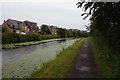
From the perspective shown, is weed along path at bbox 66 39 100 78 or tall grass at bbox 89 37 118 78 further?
weed along path at bbox 66 39 100 78

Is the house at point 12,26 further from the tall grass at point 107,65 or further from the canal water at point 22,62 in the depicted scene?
the tall grass at point 107,65

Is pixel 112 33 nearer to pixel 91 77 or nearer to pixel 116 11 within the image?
pixel 116 11

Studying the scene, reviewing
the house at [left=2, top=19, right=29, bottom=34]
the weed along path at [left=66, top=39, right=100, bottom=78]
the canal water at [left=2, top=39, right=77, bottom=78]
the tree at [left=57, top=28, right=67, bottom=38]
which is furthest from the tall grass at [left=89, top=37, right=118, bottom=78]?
the tree at [left=57, top=28, right=67, bottom=38]

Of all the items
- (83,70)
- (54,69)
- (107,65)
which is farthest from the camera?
(107,65)

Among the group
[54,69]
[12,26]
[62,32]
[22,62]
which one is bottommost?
[22,62]

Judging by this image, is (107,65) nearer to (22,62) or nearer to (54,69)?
(54,69)

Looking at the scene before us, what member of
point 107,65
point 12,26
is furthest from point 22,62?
point 12,26

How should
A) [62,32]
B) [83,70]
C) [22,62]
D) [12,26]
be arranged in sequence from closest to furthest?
[83,70], [22,62], [12,26], [62,32]

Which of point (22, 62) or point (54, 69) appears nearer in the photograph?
point (54, 69)

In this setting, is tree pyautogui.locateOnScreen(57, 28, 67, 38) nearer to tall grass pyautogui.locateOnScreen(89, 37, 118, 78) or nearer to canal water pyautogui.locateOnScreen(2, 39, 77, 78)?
canal water pyautogui.locateOnScreen(2, 39, 77, 78)

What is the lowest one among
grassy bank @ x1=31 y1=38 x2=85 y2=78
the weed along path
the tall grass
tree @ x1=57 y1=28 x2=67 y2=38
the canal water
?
the canal water

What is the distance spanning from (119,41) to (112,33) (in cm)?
Result: 39

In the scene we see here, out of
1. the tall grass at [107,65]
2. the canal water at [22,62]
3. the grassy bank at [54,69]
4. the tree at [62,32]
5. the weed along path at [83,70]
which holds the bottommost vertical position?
the canal water at [22,62]

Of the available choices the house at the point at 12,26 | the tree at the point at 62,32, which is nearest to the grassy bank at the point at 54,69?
the house at the point at 12,26
